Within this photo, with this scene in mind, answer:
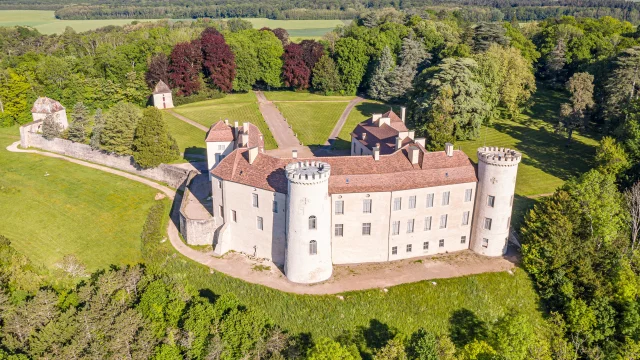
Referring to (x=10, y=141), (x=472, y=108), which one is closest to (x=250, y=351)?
(x=472, y=108)

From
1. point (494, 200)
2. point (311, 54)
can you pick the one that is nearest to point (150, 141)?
point (494, 200)

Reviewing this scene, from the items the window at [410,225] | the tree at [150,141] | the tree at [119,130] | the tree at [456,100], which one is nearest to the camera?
the window at [410,225]

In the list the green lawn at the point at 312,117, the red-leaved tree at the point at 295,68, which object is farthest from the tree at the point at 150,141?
the red-leaved tree at the point at 295,68

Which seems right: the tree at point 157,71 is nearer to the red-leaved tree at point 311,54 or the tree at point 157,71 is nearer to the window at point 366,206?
the red-leaved tree at point 311,54

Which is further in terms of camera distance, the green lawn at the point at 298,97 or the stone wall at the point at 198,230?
the green lawn at the point at 298,97

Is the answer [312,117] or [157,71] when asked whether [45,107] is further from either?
[312,117]

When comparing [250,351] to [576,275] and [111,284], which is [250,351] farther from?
[576,275]
